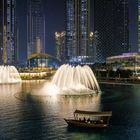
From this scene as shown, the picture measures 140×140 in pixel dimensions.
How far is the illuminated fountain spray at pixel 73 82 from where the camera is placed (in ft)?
225

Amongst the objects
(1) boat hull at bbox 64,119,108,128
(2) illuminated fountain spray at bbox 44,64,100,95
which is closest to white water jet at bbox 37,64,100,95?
(2) illuminated fountain spray at bbox 44,64,100,95

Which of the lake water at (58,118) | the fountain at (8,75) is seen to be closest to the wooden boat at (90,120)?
the lake water at (58,118)

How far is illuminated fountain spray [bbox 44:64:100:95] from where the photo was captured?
6869 cm

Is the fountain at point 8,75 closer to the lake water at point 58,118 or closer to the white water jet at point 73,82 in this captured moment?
the white water jet at point 73,82

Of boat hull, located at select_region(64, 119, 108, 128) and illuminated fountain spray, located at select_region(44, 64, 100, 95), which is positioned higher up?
illuminated fountain spray, located at select_region(44, 64, 100, 95)

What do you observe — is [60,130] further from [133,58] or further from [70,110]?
[133,58]

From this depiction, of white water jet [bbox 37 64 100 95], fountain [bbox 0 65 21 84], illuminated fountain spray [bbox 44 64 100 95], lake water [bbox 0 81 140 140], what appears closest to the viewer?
lake water [bbox 0 81 140 140]

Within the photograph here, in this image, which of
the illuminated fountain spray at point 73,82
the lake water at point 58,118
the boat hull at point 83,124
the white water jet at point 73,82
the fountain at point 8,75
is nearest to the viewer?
the lake water at point 58,118

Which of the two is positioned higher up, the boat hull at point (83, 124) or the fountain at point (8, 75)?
the fountain at point (8, 75)

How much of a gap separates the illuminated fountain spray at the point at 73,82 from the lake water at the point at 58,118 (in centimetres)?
904

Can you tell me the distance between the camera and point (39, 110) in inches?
1815

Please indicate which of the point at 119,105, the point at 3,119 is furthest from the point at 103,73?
the point at 3,119

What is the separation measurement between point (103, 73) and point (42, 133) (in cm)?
9578

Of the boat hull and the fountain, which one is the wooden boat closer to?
the boat hull
